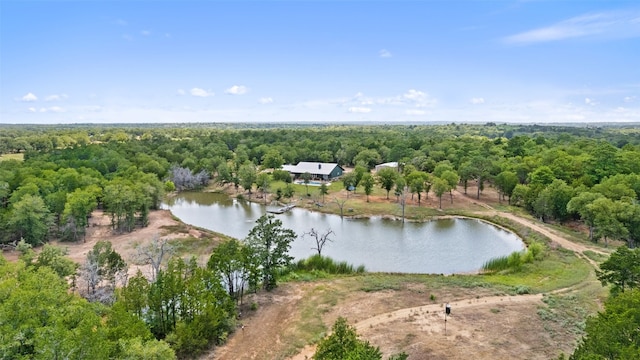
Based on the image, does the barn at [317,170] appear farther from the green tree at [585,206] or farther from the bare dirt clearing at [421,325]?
the bare dirt clearing at [421,325]

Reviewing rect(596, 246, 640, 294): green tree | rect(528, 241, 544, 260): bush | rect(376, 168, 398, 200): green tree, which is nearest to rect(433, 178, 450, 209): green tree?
rect(376, 168, 398, 200): green tree

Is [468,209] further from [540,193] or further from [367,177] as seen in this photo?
[367,177]

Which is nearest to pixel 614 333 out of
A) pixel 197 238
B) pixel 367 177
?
pixel 197 238

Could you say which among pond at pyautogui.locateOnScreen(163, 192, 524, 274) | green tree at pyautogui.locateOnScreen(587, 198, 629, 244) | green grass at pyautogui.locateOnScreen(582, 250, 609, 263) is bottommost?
pond at pyautogui.locateOnScreen(163, 192, 524, 274)

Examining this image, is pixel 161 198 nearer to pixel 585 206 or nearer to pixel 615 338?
pixel 585 206

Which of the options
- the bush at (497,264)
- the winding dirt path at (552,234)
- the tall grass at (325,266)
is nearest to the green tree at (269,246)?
the tall grass at (325,266)

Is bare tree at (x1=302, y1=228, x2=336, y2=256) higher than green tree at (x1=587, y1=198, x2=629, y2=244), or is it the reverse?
green tree at (x1=587, y1=198, x2=629, y2=244)

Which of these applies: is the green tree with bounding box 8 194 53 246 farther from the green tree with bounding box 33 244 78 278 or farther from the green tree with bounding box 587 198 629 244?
the green tree with bounding box 587 198 629 244
